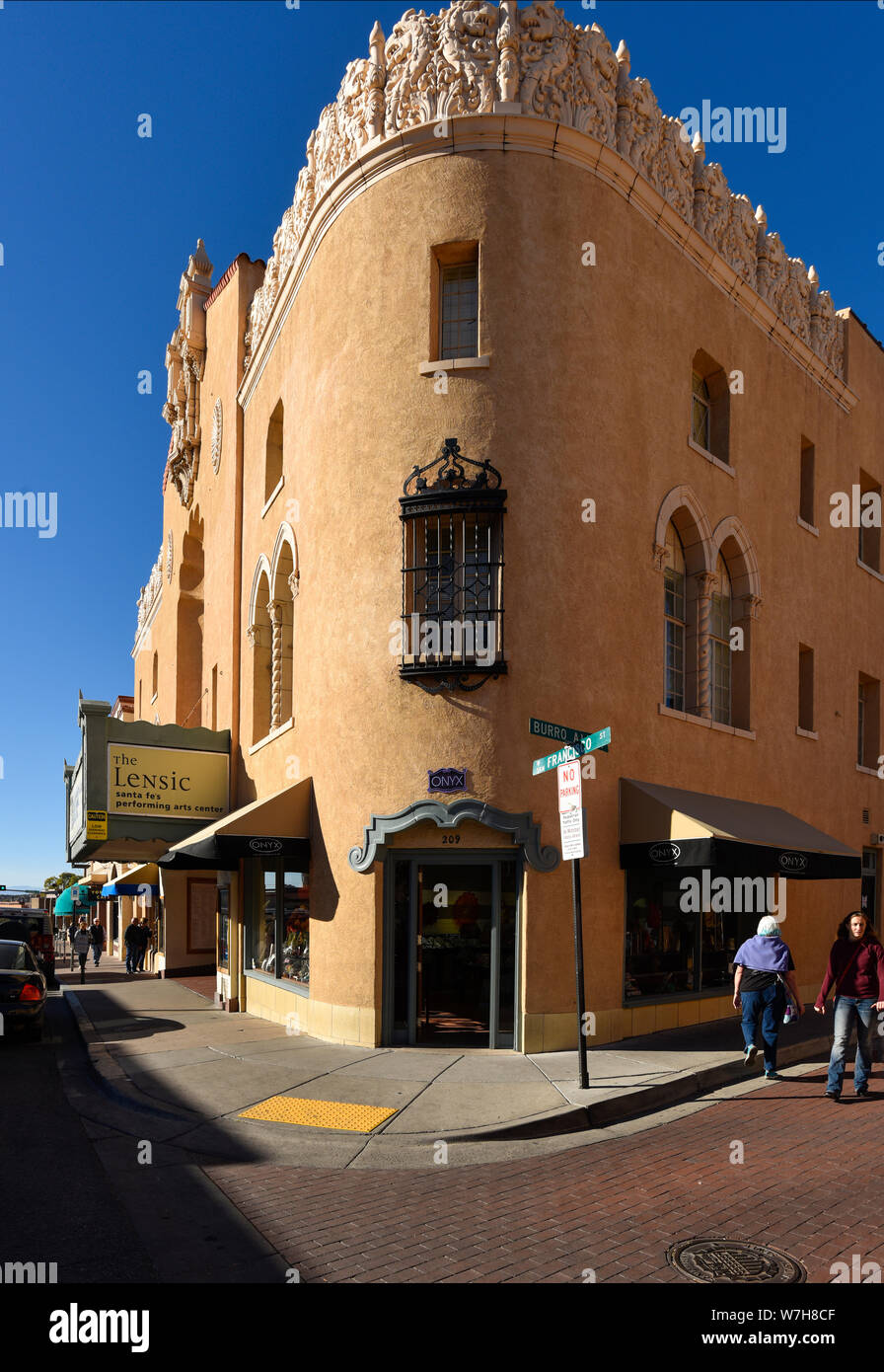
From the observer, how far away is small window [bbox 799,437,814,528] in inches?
732

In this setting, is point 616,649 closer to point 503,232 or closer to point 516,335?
point 516,335

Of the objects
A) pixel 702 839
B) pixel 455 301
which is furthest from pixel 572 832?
pixel 455 301

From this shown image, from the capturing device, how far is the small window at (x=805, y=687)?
1798 centimetres

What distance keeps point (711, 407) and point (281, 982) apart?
38.6 ft

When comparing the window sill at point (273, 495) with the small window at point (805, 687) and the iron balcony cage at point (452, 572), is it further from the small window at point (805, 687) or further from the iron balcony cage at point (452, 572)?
the small window at point (805, 687)

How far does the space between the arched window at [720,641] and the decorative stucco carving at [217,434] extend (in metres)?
12.2

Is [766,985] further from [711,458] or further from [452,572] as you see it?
[711,458]

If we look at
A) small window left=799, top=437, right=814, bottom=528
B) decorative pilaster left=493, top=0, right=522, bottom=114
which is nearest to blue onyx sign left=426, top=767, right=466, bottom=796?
decorative pilaster left=493, top=0, right=522, bottom=114

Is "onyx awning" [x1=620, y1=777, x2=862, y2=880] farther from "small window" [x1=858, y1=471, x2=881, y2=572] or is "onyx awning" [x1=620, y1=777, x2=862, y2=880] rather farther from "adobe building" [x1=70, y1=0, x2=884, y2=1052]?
"small window" [x1=858, y1=471, x2=881, y2=572]

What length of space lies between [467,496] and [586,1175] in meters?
7.76

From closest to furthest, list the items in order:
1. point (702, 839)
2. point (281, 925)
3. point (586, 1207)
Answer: point (586, 1207)
point (702, 839)
point (281, 925)

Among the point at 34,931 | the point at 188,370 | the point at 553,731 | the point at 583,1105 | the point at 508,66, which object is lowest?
the point at 34,931

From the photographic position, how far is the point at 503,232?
1229cm

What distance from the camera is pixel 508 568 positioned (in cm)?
1181
